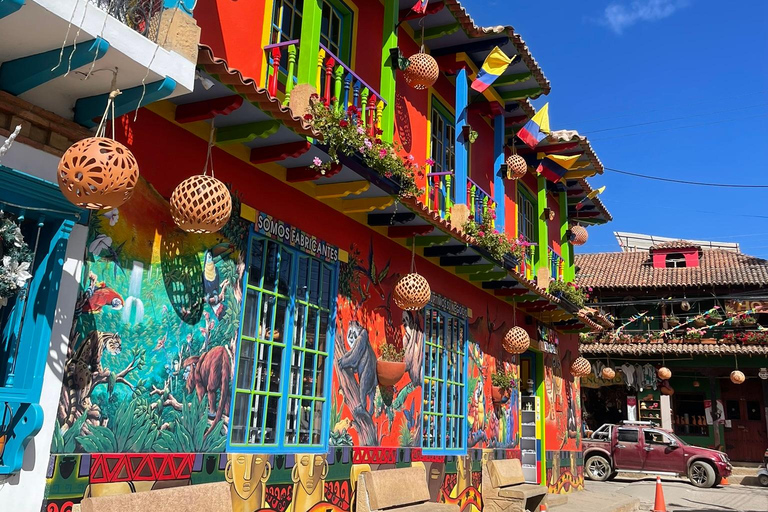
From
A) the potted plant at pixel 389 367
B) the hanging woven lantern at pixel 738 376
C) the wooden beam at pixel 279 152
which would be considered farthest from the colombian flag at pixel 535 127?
the hanging woven lantern at pixel 738 376

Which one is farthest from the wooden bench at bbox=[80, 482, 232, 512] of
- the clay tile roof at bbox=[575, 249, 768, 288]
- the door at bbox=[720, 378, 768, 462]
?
the door at bbox=[720, 378, 768, 462]

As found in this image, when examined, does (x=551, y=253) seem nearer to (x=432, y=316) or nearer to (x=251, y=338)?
(x=432, y=316)

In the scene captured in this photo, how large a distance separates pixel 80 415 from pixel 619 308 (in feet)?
95.1

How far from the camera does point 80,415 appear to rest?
4473mm

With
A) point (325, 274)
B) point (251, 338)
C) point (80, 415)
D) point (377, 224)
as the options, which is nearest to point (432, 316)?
point (377, 224)

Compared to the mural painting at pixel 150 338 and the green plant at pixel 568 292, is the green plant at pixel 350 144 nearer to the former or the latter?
the mural painting at pixel 150 338

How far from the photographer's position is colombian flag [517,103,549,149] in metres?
13.0

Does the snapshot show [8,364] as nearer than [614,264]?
Yes

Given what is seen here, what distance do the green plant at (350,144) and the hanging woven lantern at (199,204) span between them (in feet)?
4.71

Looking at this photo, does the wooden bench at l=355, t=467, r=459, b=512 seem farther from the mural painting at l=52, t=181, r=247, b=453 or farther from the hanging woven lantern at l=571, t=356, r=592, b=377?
the hanging woven lantern at l=571, t=356, r=592, b=377

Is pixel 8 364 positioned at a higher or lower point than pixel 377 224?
lower

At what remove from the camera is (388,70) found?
8.61 meters

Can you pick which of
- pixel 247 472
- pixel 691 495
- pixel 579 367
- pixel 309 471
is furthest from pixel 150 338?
pixel 691 495

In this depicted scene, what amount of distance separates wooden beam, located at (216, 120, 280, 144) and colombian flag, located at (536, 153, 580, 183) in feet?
30.2
